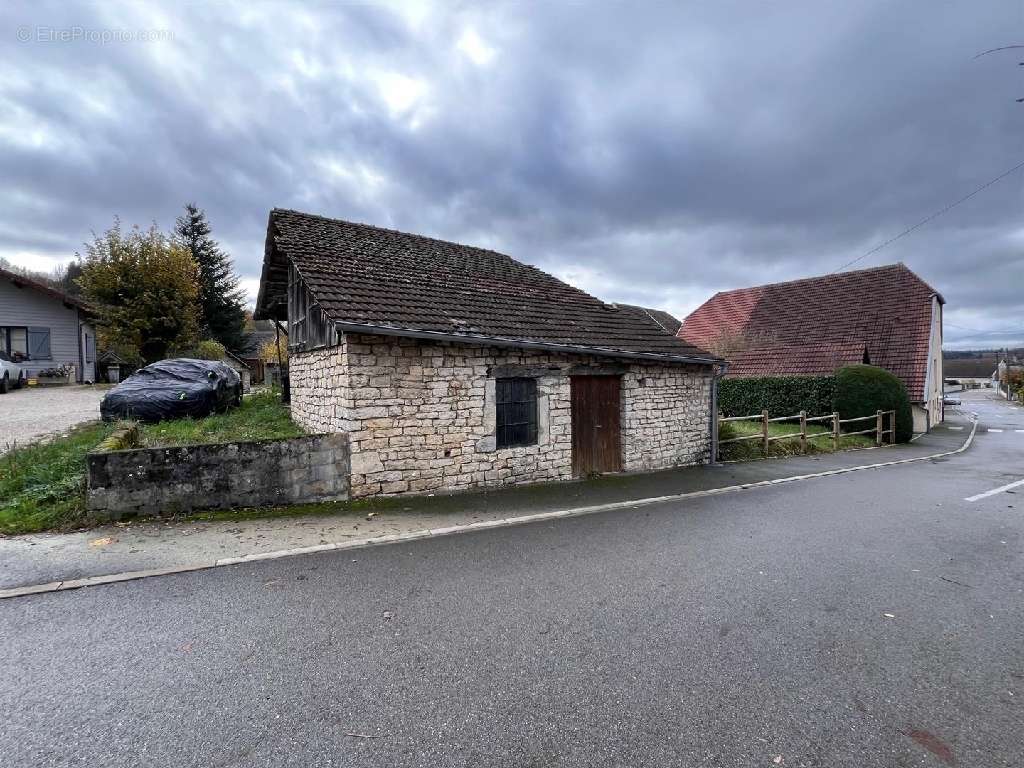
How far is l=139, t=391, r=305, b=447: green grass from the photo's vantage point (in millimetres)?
8789

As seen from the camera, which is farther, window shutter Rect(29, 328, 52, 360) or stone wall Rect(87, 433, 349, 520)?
window shutter Rect(29, 328, 52, 360)

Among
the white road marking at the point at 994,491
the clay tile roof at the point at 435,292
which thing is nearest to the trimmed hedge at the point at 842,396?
the white road marking at the point at 994,491

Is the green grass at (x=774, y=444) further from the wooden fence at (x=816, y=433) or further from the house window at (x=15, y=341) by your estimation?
the house window at (x=15, y=341)

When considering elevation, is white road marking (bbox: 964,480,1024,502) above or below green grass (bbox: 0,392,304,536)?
below

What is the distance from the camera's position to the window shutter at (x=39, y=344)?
929 inches

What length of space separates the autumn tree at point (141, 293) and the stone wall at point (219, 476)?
18733mm

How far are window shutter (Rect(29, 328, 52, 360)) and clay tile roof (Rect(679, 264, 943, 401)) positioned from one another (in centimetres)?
3218

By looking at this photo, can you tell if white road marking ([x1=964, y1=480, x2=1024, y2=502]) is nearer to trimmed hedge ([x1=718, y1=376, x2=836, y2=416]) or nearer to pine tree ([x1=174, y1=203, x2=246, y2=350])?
trimmed hedge ([x1=718, y1=376, x2=836, y2=416])

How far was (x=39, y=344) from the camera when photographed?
933 inches

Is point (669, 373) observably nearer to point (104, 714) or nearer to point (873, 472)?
point (873, 472)

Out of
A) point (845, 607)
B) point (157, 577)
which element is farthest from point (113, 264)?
point (845, 607)

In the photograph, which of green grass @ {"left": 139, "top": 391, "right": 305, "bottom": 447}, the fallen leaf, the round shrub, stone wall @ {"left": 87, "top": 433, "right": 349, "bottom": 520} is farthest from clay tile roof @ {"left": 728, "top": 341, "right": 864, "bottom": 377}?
the fallen leaf

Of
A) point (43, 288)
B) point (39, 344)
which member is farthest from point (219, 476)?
point (43, 288)

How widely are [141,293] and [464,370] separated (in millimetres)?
20339
